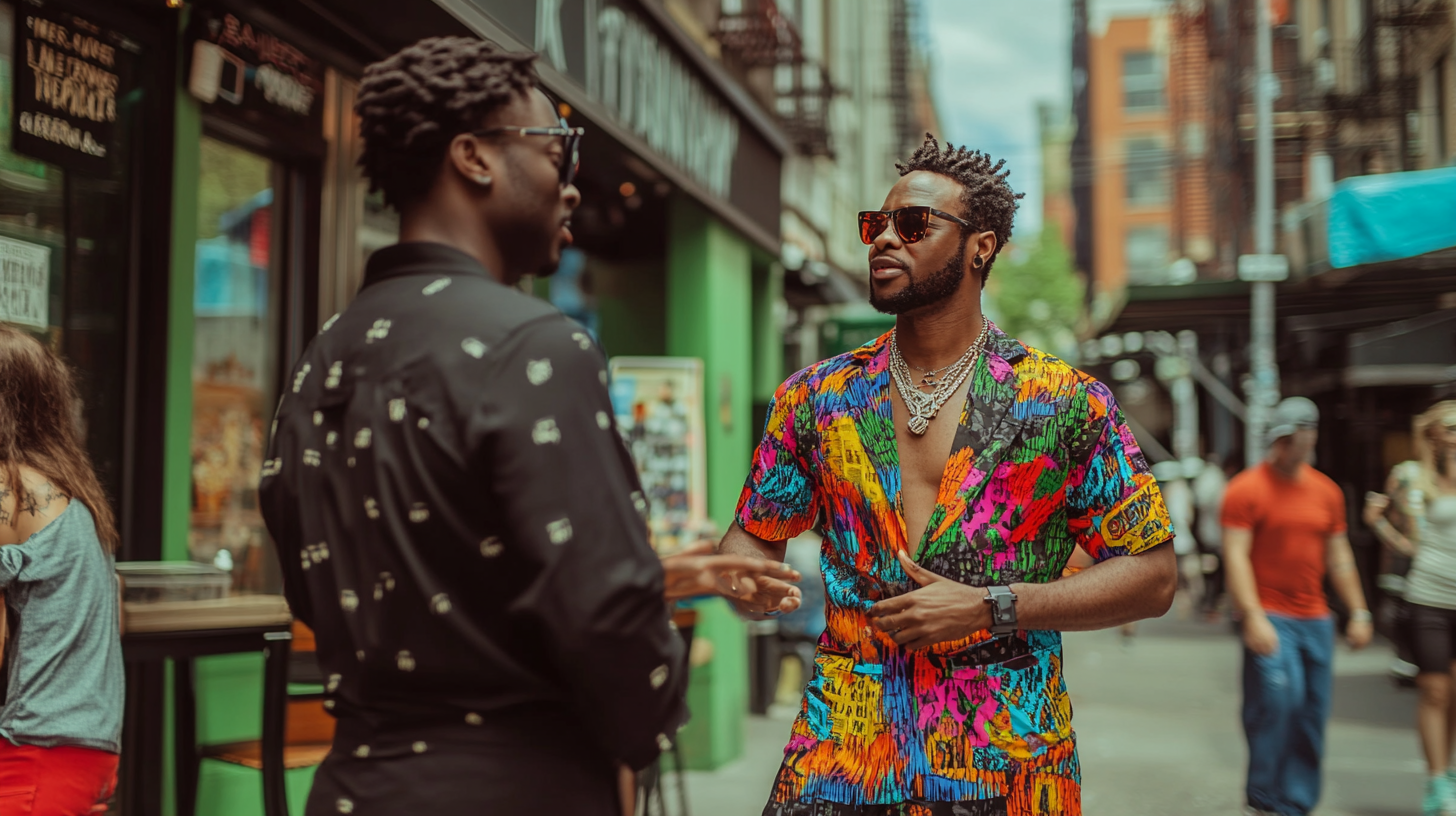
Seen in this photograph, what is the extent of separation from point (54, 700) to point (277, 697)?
1.40 meters

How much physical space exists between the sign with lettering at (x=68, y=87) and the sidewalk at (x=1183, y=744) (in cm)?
474

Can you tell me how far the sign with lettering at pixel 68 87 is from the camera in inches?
186

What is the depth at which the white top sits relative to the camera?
694 centimetres

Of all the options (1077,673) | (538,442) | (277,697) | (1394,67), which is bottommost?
(1077,673)

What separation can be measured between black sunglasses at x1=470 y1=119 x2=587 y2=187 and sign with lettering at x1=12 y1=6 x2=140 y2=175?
344 centimetres

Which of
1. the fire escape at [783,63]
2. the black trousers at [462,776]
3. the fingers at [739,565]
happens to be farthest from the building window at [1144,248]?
the black trousers at [462,776]

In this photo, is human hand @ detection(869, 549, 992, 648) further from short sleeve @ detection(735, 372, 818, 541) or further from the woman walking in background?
the woman walking in background

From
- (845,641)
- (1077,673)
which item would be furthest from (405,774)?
(1077,673)

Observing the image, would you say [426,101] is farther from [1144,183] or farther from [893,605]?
[1144,183]

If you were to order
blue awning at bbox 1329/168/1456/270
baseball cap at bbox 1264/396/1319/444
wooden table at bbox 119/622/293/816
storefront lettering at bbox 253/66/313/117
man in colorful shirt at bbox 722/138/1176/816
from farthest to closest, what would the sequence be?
blue awning at bbox 1329/168/1456/270 → baseball cap at bbox 1264/396/1319/444 → storefront lettering at bbox 253/66/313/117 → wooden table at bbox 119/622/293/816 → man in colorful shirt at bbox 722/138/1176/816

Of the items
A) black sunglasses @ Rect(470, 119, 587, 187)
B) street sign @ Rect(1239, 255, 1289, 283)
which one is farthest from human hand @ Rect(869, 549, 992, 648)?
street sign @ Rect(1239, 255, 1289, 283)

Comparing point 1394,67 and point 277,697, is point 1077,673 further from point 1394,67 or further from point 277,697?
point 277,697

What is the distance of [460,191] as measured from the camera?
1.96 metres

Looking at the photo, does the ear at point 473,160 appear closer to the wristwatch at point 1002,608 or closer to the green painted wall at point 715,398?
the wristwatch at point 1002,608
